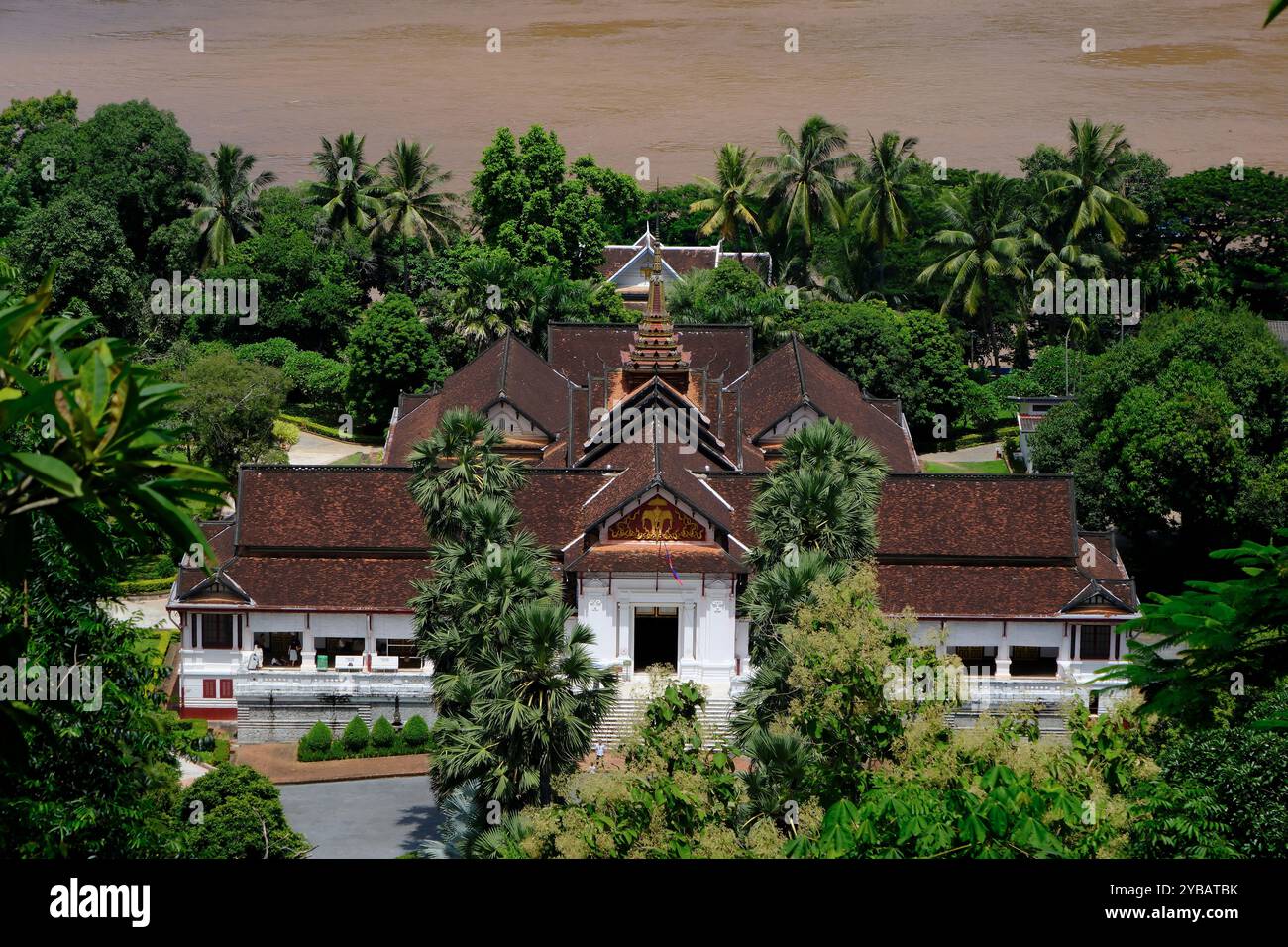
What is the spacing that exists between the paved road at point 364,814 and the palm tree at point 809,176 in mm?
53265

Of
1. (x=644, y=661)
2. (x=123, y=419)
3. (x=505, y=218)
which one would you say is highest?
(x=505, y=218)

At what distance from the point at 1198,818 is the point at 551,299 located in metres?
58.3

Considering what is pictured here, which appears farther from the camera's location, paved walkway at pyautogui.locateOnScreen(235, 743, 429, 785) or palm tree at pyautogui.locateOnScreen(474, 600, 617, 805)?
paved walkway at pyautogui.locateOnScreen(235, 743, 429, 785)

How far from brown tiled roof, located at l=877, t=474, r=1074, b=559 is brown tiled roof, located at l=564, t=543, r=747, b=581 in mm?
5198

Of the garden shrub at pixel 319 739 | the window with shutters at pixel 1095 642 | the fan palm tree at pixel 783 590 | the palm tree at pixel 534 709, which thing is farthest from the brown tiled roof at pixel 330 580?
the window with shutters at pixel 1095 642

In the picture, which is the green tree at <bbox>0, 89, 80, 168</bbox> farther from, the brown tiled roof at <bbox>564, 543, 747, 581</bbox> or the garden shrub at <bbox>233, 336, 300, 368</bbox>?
the brown tiled roof at <bbox>564, 543, 747, 581</bbox>

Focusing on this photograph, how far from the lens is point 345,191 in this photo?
9300 centimetres

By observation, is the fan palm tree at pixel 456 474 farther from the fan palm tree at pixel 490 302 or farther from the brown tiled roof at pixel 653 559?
the fan palm tree at pixel 490 302

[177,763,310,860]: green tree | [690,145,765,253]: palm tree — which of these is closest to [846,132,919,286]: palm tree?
[690,145,765,253]: palm tree

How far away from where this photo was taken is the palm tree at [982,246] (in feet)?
288

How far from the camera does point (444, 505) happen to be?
47.2m

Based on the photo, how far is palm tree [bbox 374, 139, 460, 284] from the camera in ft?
306
